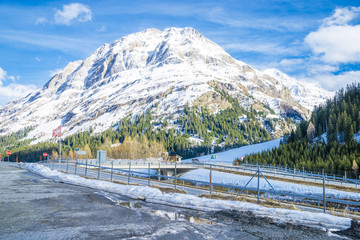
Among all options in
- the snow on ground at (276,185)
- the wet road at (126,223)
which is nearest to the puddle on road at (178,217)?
the wet road at (126,223)

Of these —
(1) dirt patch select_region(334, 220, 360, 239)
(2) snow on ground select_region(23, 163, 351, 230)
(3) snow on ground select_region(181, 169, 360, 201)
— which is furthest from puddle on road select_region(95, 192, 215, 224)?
(3) snow on ground select_region(181, 169, 360, 201)

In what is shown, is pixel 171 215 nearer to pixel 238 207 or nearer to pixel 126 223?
pixel 126 223

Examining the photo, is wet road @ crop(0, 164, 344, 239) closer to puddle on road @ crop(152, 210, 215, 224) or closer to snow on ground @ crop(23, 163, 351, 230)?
puddle on road @ crop(152, 210, 215, 224)

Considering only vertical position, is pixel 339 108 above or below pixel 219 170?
above

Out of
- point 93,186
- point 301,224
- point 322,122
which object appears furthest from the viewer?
point 322,122

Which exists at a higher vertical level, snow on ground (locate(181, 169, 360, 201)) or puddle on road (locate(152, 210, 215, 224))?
puddle on road (locate(152, 210, 215, 224))

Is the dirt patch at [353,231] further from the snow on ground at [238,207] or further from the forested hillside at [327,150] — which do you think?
the forested hillside at [327,150]

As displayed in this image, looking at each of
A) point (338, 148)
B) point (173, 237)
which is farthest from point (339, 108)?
point (173, 237)

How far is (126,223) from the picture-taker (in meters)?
10.0

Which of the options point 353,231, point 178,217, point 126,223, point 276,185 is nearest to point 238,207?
point 178,217

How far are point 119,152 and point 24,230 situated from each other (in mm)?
124823

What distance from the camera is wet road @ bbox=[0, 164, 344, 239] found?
8.56 meters

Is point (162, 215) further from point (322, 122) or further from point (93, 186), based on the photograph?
point (322, 122)

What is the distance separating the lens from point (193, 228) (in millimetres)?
9648
